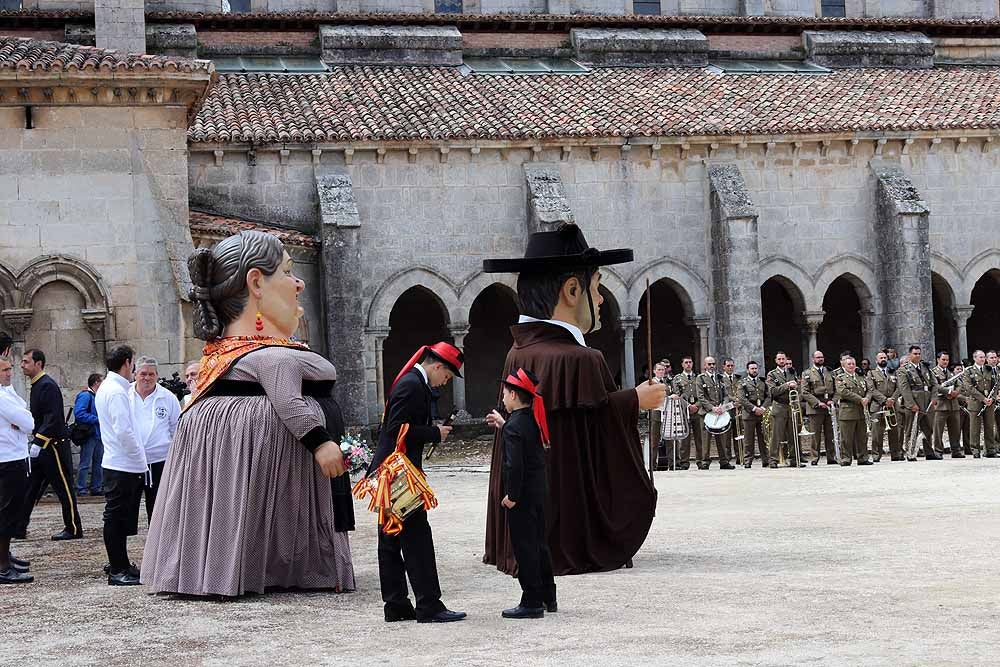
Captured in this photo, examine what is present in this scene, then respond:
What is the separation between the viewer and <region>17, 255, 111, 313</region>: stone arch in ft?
58.9

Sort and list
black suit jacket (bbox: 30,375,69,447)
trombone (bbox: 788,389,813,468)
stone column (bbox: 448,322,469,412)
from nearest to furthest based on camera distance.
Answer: black suit jacket (bbox: 30,375,69,447) < trombone (bbox: 788,389,813,468) < stone column (bbox: 448,322,469,412)

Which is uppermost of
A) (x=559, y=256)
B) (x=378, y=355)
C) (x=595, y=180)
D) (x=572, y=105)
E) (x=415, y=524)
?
(x=572, y=105)

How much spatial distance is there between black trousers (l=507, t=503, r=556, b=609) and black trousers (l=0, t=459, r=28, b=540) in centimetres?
393

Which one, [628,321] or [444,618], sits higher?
[628,321]

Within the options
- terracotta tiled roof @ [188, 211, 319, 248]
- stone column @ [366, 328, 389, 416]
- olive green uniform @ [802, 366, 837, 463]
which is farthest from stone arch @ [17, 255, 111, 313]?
olive green uniform @ [802, 366, 837, 463]

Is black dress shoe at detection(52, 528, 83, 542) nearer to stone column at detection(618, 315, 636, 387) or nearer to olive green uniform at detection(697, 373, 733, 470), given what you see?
olive green uniform at detection(697, 373, 733, 470)

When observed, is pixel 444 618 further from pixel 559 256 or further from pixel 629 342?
pixel 629 342

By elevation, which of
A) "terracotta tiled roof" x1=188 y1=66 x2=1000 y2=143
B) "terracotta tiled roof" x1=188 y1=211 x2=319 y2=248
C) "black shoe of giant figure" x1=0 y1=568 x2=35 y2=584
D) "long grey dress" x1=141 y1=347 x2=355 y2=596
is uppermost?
"terracotta tiled roof" x1=188 y1=66 x2=1000 y2=143

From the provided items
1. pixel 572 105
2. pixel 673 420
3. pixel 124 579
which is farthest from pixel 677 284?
pixel 124 579

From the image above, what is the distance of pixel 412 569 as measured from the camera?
7391mm

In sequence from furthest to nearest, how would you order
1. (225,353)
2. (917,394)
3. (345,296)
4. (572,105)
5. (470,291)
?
(572,105) < (470,291) < (345,296) < (917,394) < (225,353)

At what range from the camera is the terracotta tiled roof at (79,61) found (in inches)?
693

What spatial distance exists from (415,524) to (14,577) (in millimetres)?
3576

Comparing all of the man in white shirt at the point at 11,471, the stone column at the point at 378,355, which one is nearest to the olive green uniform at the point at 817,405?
the stone column at the point at 378,355
